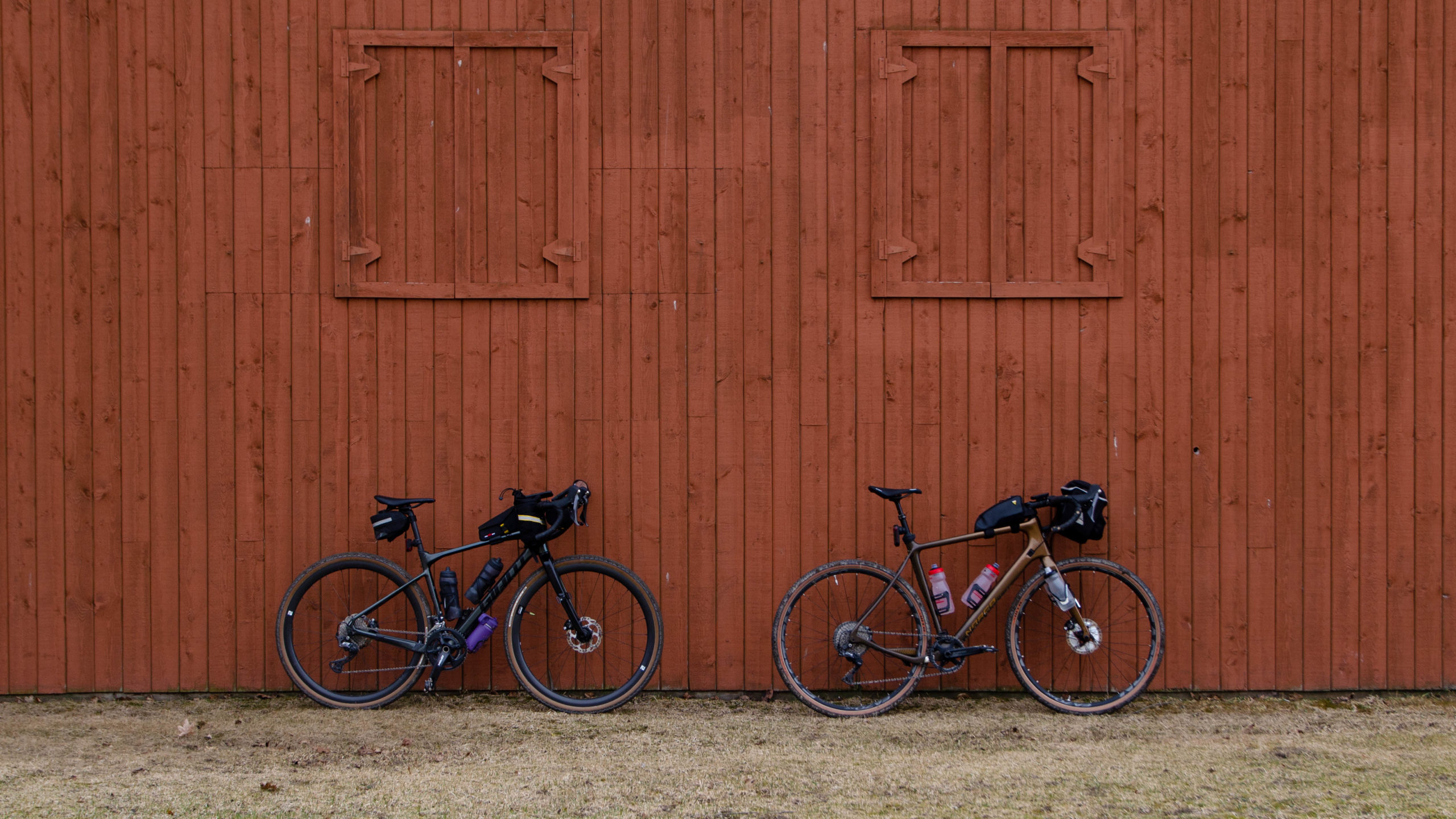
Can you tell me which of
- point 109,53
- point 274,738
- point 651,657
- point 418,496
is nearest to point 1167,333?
point 651,657

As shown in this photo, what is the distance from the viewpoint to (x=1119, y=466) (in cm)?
488

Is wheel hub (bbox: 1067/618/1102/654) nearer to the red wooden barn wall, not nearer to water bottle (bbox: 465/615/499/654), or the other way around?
the red wooden barn wall

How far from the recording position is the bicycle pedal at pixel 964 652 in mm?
4566

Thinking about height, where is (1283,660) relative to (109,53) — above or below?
below

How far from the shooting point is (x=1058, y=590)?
180 inches

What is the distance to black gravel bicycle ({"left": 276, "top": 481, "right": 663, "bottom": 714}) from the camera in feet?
15.0

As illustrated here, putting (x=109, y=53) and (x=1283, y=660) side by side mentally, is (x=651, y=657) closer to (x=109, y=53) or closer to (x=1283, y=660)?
(x=1283, y=660)

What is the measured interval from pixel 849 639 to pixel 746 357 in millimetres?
1482

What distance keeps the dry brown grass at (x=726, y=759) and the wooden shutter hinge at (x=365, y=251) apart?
2217 mm

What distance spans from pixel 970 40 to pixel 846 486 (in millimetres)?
2348

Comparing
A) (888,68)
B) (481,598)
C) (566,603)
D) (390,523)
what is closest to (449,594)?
(481,598)

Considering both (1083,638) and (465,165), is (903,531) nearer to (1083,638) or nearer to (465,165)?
(1083,638)

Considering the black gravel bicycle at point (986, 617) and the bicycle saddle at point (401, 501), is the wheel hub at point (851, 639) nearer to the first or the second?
the black gravel bicycle at point (986, 617)

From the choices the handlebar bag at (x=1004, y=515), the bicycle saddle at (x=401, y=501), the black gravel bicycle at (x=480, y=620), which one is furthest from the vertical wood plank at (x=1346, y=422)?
the bicycle saddle at (x=401, y=501)
